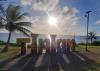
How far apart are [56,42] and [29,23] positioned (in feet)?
11.2

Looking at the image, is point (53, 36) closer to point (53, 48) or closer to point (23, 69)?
point (53, 48)

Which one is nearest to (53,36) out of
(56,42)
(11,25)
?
(56,42)

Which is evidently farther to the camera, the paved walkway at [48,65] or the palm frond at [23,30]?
the palm frond at [23,30]

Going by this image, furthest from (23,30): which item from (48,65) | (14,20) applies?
(48,65)

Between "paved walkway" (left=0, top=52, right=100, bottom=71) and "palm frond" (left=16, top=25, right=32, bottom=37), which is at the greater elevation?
"palm frond" (left=16, top=25, right=32, bottom=37)

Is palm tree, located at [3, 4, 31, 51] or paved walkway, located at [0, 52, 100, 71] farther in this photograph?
palm tree, located at [3, 4, 31, 51]

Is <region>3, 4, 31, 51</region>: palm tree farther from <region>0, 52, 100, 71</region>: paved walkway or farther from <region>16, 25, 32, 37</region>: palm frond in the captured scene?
<region>0, 52, 100, 71</region>: paved walkway

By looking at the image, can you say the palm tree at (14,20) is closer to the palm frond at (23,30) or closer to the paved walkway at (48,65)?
the palm frond at (23,30)

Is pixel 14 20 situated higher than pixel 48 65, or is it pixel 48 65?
pixel 14 20

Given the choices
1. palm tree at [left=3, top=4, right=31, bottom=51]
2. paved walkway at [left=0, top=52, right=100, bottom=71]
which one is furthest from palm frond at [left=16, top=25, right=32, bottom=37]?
paved walkway at [left=0, top=52, right=100, bottom=71]

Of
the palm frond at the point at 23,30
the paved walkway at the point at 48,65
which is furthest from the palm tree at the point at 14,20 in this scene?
the paved walkway at the point at 48,65

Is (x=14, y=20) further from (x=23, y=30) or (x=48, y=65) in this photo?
(x=48, y=65)

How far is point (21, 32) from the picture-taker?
23.8m

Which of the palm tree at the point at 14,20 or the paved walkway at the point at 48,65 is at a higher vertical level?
the palm tree at the point at 14,20
